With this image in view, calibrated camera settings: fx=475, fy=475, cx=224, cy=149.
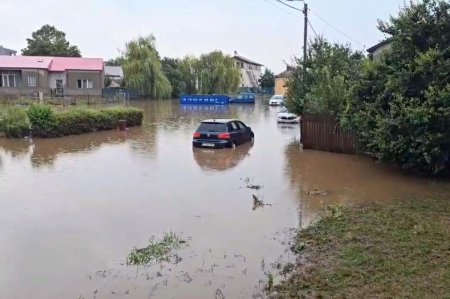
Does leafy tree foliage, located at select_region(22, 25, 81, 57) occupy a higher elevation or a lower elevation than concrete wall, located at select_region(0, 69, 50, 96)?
higher

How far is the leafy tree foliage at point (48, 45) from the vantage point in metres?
76.5

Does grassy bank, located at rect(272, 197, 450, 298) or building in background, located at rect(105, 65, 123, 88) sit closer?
grassy bank, located at rect(272, 197, 450, 298)

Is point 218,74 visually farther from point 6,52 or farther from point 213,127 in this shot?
point 213,127

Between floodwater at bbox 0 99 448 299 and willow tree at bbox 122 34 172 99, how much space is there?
4088 cm

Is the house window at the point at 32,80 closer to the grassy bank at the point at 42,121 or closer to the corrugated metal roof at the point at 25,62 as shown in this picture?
the corrugated metal roof at the point at 25,62

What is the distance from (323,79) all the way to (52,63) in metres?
47.0

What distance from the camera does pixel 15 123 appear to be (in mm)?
24297

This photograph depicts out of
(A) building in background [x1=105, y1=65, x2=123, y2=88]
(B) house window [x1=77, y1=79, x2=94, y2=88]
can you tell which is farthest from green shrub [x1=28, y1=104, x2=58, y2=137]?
(A) building in background [x1=105, y1=65, x2=123, y2=88]

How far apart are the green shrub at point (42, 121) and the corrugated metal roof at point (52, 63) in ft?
119

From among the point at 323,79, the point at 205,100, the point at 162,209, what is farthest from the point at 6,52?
the point at 162,209

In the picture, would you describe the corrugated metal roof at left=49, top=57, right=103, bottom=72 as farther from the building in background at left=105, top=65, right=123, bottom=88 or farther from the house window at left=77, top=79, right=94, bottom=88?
the building in background at left=105, top=65, right=123, bottom=88

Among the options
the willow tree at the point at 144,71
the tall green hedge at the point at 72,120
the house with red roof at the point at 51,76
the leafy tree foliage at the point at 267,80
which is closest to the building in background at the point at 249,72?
the leafy tree foliage at the point at 267,80

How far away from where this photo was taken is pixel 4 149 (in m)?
20.9

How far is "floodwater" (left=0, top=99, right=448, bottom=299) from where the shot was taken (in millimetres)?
7031
